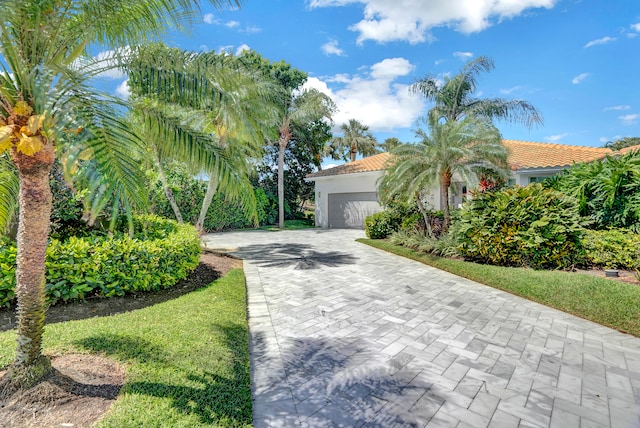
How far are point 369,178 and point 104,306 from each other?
1756cm

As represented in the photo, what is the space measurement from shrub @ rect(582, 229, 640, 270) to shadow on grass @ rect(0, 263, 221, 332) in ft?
33.2

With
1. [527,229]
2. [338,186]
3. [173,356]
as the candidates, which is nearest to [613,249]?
[527,229]

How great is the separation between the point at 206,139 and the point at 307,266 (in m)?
6.79

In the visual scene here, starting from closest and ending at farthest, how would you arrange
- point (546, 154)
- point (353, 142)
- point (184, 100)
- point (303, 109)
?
point (184, 100), point (546, 154), point (303, 109), point (353, 142)

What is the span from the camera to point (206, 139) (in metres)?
3.96

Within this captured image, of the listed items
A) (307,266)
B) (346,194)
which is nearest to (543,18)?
(307,266)

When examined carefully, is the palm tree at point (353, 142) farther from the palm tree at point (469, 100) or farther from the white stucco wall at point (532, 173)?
the white stucco wall at point (532, 173)

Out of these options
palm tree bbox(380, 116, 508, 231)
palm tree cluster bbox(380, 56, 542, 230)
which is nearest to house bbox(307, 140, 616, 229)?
palm tree cluster bbox(380, 56, 542, 230)

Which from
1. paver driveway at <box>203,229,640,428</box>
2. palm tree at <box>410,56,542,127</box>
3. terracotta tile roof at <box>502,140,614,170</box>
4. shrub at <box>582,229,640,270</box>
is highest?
palm tree at <box>410,56,542,127</box>

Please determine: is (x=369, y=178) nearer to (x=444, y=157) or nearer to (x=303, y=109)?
(x=303, y=109)

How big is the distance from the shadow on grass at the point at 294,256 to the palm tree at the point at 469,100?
386 inches

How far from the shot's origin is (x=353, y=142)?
36.0 metres

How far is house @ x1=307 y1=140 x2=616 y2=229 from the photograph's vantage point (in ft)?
45.2

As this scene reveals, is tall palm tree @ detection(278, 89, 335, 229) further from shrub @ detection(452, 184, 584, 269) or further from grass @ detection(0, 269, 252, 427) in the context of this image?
grass @ detection(0, 269, 252, 427)
